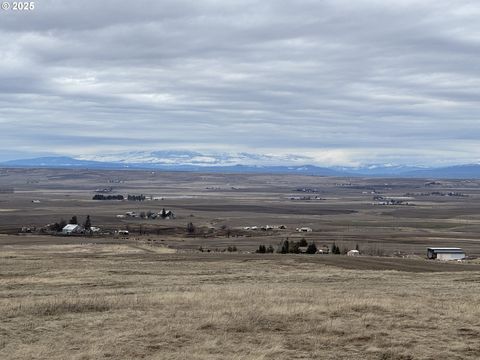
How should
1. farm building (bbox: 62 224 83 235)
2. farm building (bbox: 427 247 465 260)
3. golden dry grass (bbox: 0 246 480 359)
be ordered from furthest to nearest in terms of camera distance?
1. farm building (bbox: 62 224 83 235)
2. farm building (bbox: 427 247 465 260)
3. golden dry grass (bbox: 0 246 480 359)

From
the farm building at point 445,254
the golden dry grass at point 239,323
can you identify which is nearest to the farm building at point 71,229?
the farm building at point 445,254

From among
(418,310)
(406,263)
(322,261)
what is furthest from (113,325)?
(406,263)

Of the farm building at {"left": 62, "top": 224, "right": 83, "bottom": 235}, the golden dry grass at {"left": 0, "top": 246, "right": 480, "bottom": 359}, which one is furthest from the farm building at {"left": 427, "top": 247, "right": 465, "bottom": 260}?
the farm building at {"left": 62, "top": 224, "right": 83, "bottom": 235}

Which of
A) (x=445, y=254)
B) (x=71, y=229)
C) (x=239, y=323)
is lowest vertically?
(x=445, y=254)

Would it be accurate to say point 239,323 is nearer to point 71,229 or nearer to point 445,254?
point 445,254

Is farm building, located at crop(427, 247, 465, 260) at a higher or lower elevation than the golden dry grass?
lower

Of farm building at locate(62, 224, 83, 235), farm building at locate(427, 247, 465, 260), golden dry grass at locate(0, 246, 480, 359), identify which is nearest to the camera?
golden dry grass at locate(0, 246, 480, 359)

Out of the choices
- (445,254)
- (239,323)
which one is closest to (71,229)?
(445,254)

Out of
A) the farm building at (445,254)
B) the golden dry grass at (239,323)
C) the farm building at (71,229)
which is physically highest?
the golden dry grass at (239,323)

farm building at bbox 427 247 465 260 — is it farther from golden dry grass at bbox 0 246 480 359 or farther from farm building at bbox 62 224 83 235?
farm building at bbox 62 224 83 235

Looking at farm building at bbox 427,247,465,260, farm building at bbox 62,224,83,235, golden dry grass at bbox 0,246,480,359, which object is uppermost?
golden dry grass at bbox 0,246,480,359

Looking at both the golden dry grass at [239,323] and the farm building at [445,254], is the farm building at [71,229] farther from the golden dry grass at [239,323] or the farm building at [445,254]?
the golden dry grass at [239,323]

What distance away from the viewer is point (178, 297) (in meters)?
21.4

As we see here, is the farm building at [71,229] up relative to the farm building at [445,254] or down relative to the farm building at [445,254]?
up
